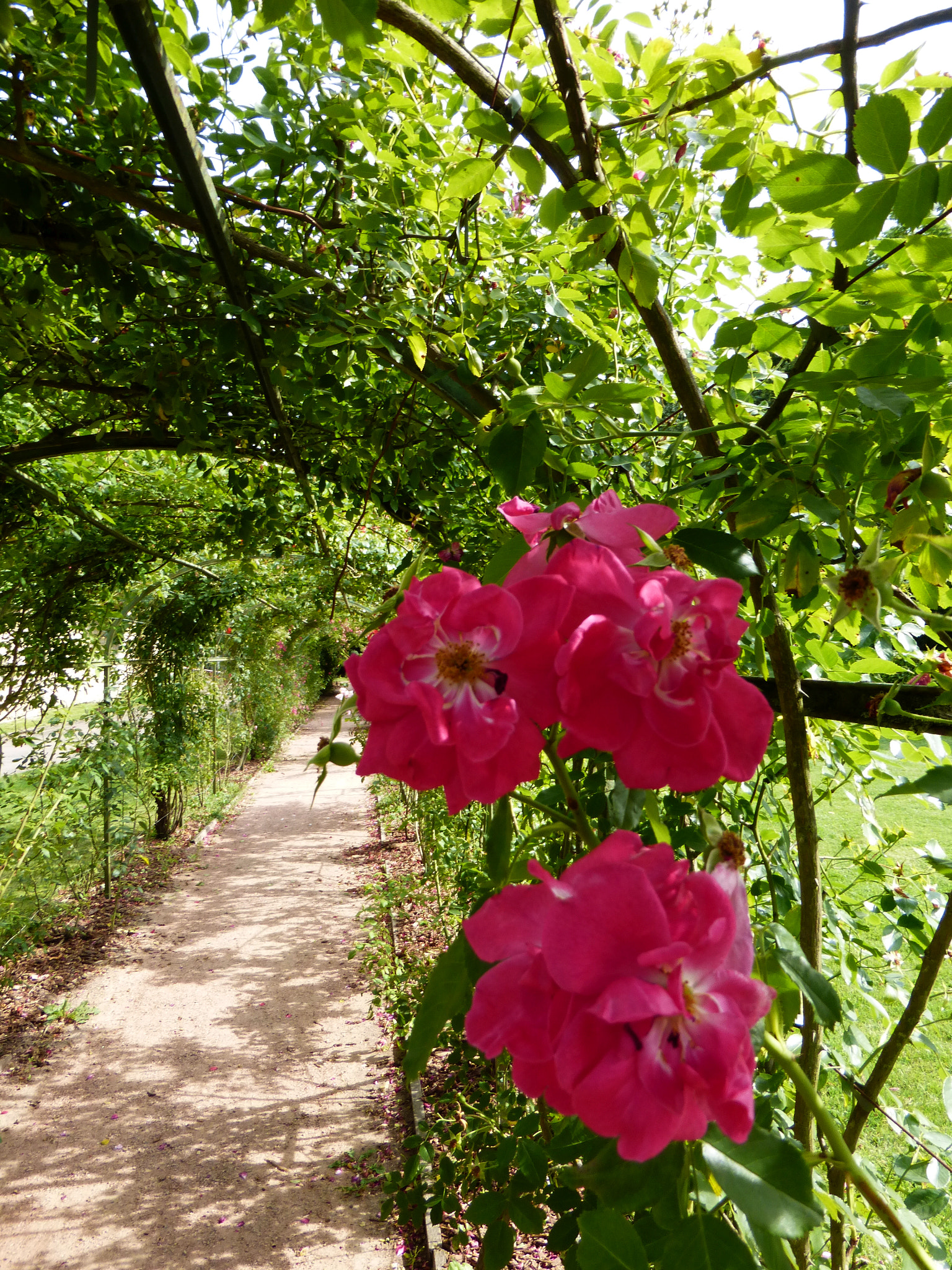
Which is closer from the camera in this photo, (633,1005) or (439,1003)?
(633,1005)

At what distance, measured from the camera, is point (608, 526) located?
0.47 m

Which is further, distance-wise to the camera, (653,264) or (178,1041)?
(178,1041)

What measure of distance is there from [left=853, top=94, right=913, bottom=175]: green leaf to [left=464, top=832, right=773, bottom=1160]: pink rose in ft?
1.95

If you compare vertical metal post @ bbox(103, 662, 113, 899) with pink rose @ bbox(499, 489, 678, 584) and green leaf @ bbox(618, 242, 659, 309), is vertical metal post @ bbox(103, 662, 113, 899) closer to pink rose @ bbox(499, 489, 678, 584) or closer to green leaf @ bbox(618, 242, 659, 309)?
green leaf @ bbox(618, 242, 659, 309)

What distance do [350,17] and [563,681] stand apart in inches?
21.9

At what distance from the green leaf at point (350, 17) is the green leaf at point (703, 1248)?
0.83 meters

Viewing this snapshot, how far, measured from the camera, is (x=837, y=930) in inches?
62.4

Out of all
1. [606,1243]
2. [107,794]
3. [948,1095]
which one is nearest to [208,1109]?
[107,794]

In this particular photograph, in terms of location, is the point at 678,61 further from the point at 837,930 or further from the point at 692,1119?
the point at 837,930

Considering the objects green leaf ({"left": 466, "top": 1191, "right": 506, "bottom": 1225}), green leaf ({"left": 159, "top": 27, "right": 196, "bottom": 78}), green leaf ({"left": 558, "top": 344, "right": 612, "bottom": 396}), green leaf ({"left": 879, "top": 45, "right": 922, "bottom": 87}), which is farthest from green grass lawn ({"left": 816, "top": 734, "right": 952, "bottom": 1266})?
green leaf ({"left": 159, "top": 27, "right": 196, "bottom": 78})

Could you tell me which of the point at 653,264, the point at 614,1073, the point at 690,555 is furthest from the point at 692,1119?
the point at 653,264

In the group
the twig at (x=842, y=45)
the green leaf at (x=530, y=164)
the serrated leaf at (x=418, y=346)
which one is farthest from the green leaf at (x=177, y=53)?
the twig at (x=842, y=45)

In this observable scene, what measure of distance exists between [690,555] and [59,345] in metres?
2.49

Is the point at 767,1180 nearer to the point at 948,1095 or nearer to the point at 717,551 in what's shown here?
the point at 717,551
